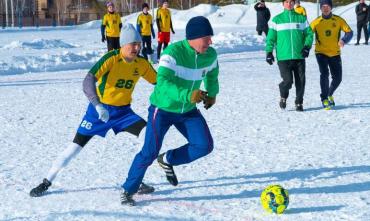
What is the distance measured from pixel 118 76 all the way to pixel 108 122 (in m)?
0.42

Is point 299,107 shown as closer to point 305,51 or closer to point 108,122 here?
point 305,51

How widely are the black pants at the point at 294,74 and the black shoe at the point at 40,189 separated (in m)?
5.15

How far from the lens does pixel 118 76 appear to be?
4754 mm

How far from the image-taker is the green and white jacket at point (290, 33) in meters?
8.77

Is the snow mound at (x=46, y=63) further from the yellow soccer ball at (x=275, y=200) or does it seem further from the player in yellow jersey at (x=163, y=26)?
the yellow soccer ball at (x=275, y=200)

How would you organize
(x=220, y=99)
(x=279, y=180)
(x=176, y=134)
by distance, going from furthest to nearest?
1. (x=220, y=99)
2. (x=176, y=134)
3. (x=279, y=180)

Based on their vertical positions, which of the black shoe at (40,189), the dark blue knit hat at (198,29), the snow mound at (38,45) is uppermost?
the dark blue knit hat at (198,29)

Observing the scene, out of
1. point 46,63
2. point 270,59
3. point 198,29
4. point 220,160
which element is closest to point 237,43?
point 46,63

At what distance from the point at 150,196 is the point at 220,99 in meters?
6.03

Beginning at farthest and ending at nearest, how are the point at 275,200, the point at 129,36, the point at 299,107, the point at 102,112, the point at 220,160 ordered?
the point at 299,107
the point at 220,160
the point at 129,36
the point at 102,112
the point at 275,200

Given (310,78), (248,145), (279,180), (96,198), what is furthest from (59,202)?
(310,78)

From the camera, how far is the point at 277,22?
884 cm

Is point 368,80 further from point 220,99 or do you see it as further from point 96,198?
point 96,198

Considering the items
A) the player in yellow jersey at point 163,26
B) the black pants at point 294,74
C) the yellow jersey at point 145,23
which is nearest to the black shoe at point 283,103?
the black pants at point 294,74
